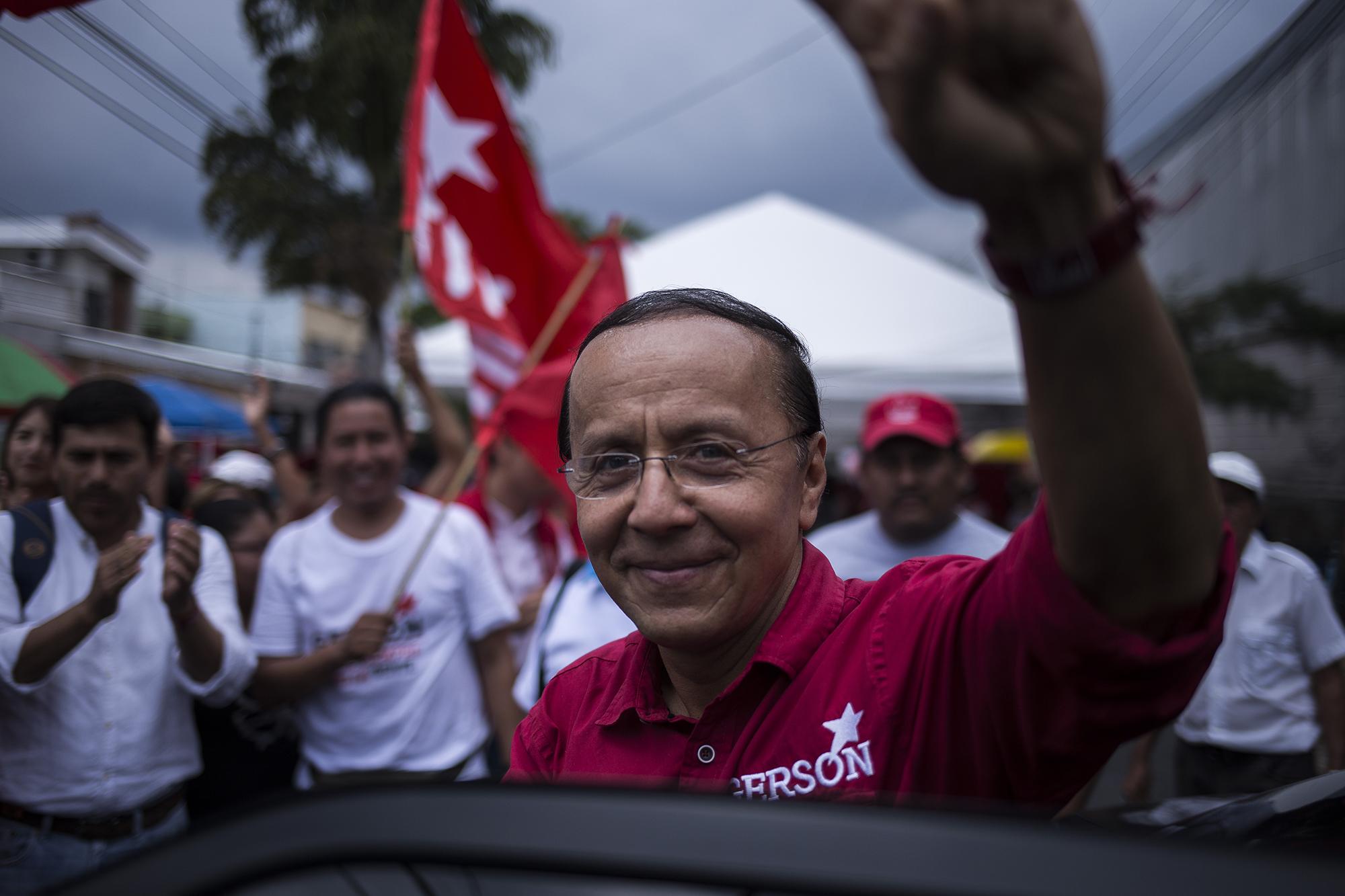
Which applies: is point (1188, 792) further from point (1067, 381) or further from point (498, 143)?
point (498, 143)

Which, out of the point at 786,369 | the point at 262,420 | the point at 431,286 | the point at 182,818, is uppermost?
the point at 431,286

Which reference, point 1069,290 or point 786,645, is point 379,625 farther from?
point 1069,290

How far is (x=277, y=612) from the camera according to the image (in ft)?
9.65

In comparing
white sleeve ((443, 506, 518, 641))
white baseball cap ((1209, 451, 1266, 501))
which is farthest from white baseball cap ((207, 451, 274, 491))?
white baseball cap ((1209, 451, 1266, 501))

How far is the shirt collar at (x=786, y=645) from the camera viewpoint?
A: 119 cm

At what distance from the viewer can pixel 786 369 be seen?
131cm

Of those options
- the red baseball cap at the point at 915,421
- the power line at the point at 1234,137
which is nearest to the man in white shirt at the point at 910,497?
the red baseball cap at the point at 915,421

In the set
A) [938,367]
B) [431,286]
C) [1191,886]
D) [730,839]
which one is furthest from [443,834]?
[938,367]

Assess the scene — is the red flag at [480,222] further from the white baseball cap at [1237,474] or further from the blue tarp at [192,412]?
the blue tarp at [192,412]

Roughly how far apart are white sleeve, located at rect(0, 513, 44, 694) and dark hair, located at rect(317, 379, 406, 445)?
1040 millimetres

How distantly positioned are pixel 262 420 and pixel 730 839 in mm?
5402

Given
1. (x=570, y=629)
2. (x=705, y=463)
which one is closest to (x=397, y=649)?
(x=570, y=629)

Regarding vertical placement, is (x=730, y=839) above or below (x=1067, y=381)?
below

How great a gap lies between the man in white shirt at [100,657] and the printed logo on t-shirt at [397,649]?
1.06 ft
